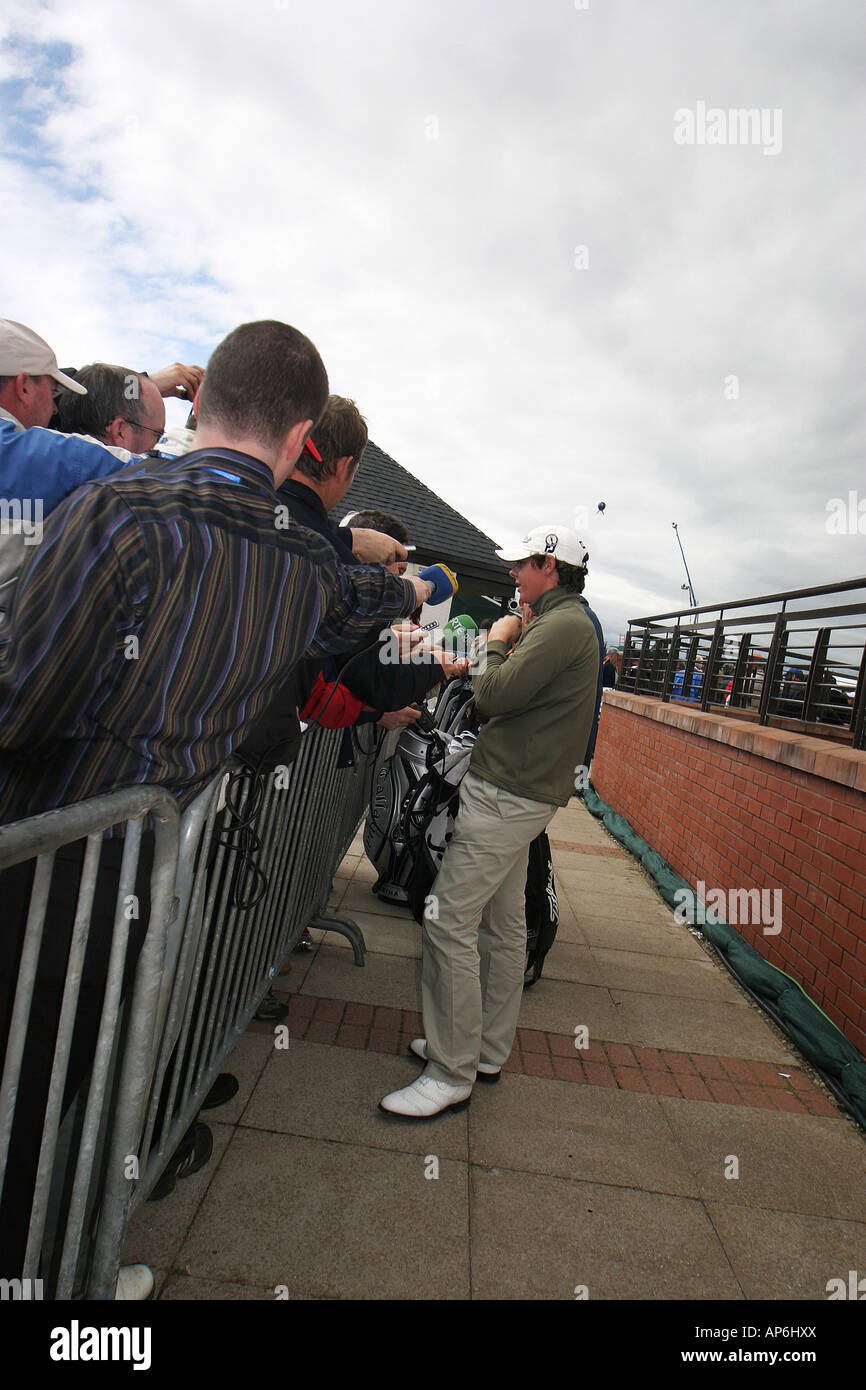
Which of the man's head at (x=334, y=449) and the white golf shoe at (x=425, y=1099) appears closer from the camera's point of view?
the man's head at (x=334, y=449)

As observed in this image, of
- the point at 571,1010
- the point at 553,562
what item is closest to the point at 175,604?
the point at 553,562

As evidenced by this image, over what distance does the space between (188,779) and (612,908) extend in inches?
192

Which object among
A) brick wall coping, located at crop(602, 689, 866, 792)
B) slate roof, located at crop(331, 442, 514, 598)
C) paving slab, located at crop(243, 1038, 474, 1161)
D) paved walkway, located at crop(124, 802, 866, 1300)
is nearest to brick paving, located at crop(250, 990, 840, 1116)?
paved walkway, located at crop(124, 802, 866, 1300)

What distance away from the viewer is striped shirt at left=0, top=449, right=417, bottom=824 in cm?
125

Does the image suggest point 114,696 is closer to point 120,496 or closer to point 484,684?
point 120,496

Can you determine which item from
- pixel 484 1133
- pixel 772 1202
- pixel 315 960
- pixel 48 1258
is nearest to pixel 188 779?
pixel 48 1258

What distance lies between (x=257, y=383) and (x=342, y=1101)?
2.42 m

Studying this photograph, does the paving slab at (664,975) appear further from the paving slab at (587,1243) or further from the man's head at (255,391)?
the man's head at (255,391)

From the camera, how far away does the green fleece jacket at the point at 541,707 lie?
2.85m

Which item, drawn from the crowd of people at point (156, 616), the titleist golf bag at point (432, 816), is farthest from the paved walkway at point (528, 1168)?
the titleist golf bag at point (432, 816)

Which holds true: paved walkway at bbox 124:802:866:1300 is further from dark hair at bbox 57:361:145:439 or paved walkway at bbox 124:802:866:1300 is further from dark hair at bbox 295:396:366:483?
dark hair at bbox 57:361:145:439

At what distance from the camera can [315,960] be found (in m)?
4.05

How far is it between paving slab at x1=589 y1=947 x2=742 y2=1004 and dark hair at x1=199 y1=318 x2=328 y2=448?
367 centimetres

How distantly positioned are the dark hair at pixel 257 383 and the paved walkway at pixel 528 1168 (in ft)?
6.59
